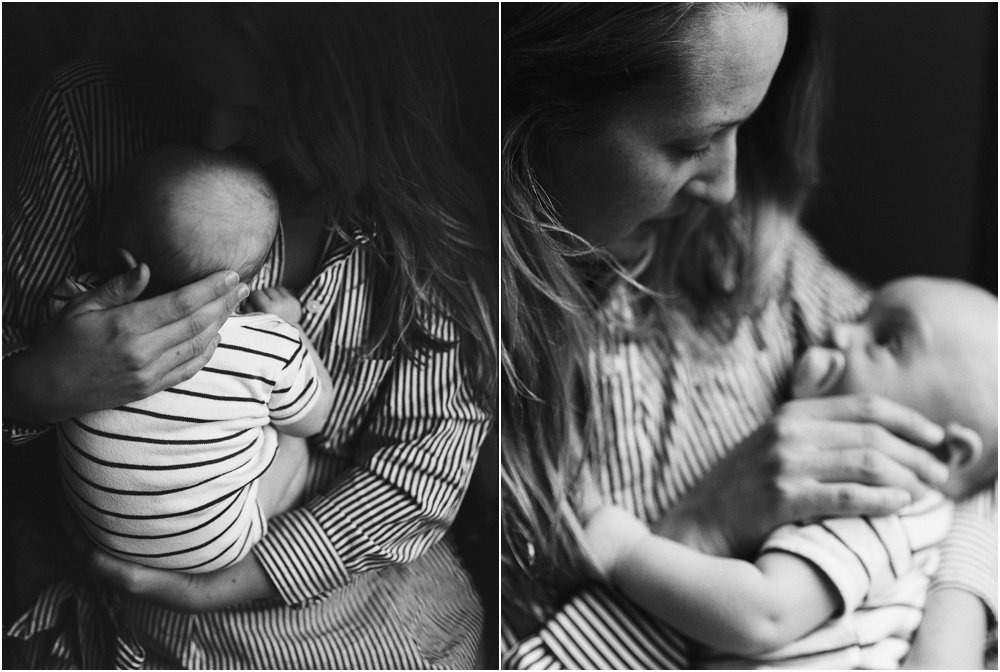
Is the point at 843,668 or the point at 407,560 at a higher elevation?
the point at 407,560

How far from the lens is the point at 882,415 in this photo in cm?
105

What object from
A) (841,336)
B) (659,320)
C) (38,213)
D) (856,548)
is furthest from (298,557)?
(841,336)

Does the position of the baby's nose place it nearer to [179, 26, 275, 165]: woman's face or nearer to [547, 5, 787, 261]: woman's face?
[547, 5, 787, 261]: woman's face

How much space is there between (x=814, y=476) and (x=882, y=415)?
0.12 metres

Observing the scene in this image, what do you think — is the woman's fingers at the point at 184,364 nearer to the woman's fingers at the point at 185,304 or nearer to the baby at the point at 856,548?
the woman's fingers at the point at 185,304

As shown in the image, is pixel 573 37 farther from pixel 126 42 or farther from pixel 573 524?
pixel 573 524

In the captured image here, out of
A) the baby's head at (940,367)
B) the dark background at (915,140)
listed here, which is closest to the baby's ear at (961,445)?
the baby's head at (940,367)

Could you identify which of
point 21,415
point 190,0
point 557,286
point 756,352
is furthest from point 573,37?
point 21,415

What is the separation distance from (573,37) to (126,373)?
1.90 feet

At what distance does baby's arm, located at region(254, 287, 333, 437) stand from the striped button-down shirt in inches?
13.0

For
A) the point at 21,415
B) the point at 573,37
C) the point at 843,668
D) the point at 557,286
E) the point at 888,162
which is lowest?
the point at 843,668

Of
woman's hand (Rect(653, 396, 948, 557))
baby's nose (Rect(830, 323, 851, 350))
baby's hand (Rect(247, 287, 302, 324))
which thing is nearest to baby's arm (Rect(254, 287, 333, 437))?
baby's hand (Rect(247, 287, 302, 324))

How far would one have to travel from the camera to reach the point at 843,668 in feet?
3.24

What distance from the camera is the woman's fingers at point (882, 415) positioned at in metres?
1.05
